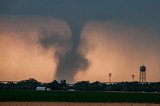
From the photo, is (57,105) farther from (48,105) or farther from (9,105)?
(9,105)

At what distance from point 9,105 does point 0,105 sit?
4.08 ft

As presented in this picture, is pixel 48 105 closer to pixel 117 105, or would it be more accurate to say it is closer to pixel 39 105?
pixel 39 105

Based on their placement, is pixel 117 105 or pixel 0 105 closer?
pixel 0 105

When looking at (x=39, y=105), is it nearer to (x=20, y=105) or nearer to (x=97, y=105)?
(x=20, y=105)

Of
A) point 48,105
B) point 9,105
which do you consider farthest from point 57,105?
point 9,105

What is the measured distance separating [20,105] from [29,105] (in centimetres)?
129

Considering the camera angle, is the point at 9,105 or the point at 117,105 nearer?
the point at 9,105

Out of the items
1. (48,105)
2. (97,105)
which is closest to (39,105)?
(48,105)

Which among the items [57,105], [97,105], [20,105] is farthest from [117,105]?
[20,105]

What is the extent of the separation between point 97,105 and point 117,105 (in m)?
3.42

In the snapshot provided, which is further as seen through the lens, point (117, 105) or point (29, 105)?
point (117, 105)

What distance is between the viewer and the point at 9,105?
238 feet

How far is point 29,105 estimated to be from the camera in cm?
7212

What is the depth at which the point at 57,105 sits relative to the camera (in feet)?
247
